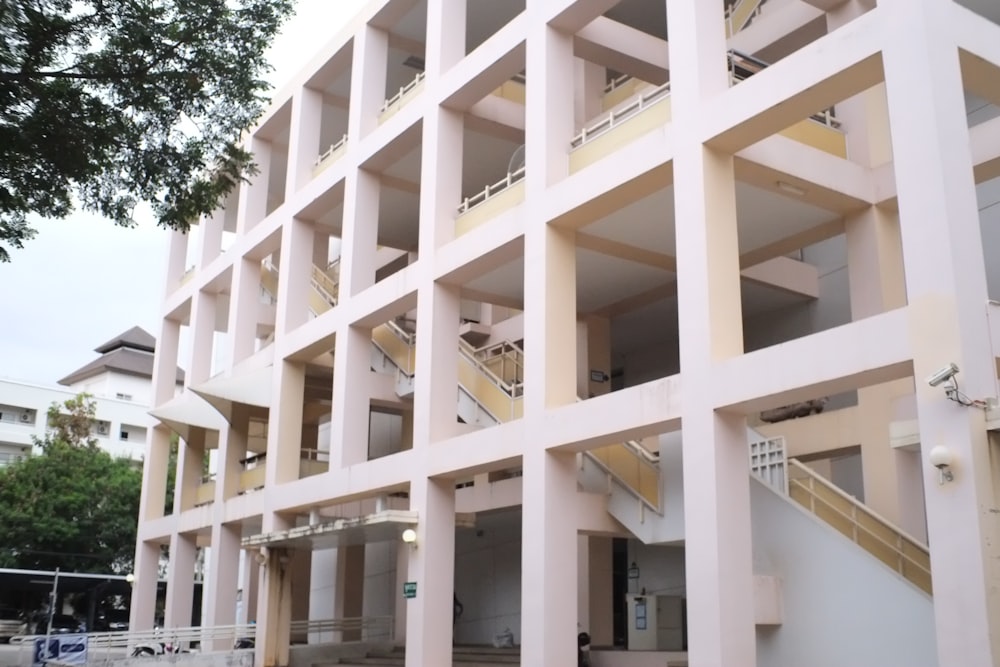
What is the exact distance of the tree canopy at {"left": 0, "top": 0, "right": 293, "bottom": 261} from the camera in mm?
11930

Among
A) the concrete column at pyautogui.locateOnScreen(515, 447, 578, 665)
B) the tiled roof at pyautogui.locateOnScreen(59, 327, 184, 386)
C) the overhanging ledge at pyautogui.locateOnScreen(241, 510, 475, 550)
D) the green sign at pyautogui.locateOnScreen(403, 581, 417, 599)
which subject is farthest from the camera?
the tiled roof at pyautogui.locateOnScreen(59, 327, 184, 386)

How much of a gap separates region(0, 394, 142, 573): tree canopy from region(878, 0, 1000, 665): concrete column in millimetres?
37762

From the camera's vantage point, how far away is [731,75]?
47.7 feet

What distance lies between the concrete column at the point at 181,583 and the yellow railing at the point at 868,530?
1845 cm

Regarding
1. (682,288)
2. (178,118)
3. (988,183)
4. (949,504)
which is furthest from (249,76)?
(988,183)

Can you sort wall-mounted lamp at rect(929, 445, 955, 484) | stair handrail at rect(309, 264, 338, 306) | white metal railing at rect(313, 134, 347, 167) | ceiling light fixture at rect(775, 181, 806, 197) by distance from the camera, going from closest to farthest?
wall-mounted lamp at rect(929, 445, 955, 484)
ceiling light fixture at rect(775, 181, 806, 197)
white metal railing at rect(313, 134, 347, 167)
stair handrail at rect(309, 264, 338, 306)

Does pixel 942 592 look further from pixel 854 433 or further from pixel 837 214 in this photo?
pixel 837 214

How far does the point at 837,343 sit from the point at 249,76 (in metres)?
7.96

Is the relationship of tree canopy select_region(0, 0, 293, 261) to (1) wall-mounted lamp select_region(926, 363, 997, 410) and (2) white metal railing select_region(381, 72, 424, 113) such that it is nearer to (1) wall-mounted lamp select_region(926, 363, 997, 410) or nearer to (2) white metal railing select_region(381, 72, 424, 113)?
(2) white metal railing select_region(381, 72, 424, 113)

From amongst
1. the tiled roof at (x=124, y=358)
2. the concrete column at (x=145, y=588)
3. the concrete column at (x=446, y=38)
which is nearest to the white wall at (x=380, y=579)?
the concrete column at (x=145, y=588)

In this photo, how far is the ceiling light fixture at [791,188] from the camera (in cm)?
1448

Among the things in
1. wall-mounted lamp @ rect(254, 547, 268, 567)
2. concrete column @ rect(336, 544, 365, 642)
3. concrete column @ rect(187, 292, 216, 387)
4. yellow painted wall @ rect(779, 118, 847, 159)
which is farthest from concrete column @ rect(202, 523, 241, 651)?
yellow painted wall @ rect(779, 118, 847, 159)

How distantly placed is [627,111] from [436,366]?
16.9ft

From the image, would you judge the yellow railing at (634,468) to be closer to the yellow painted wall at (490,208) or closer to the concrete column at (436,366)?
the concrete column at (436,366)
